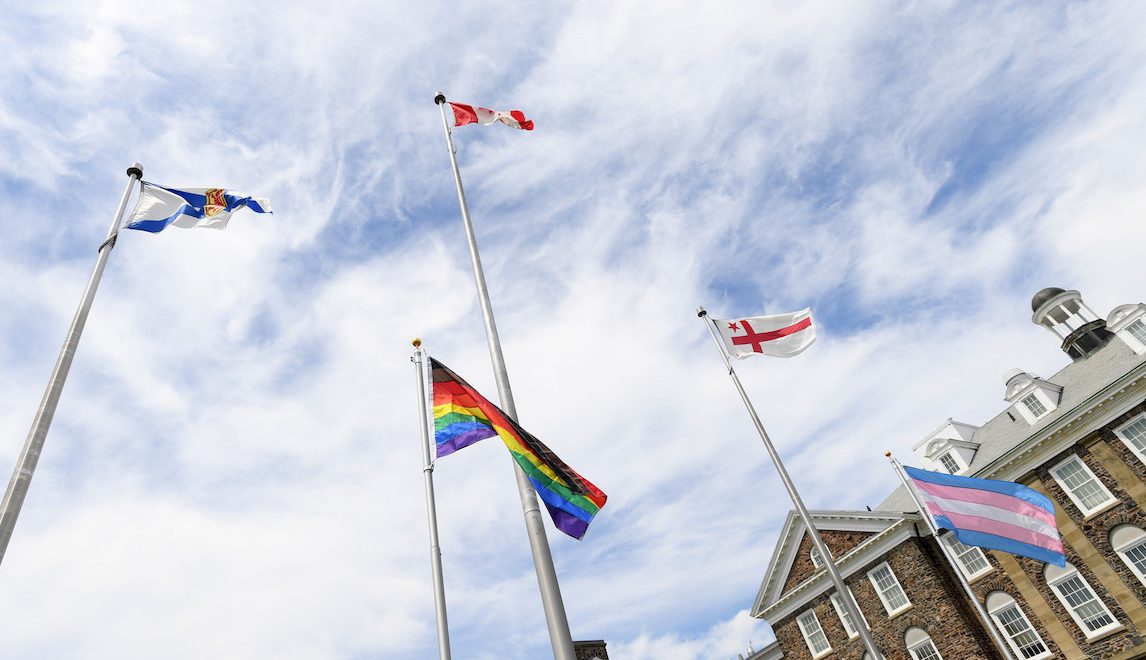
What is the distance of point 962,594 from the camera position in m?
32.3

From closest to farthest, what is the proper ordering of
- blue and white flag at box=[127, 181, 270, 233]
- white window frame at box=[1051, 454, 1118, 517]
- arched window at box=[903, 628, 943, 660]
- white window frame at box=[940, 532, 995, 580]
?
1. blue and white flag at box=[127, 181, 270, 233]
2. white window frame at box=[1051, 454, 1118, 517]
3. white window frame at box=[940, 532, 995, 580]
4. arched window at box=[903, 628, 943, 660]

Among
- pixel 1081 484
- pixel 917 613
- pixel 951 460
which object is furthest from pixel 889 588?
pixel 1081 484

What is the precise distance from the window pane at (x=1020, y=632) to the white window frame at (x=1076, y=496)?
18.3 feet

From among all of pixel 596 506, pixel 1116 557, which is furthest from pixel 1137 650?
pixel 596 506

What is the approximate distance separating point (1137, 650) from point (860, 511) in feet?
43.0

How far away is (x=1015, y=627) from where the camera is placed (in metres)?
29.8

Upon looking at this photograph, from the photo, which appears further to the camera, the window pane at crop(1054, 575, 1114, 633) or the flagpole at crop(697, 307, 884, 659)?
the window pane at crop(1054, 575, 1114, 633)

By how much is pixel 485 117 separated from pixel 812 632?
1397 inches

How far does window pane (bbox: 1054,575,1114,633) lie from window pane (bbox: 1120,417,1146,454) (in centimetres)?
622

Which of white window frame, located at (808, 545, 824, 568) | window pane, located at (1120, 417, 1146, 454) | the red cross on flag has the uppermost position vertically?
the red cross on flag

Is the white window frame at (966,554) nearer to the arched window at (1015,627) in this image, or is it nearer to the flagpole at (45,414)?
the arched window at (1015,627)

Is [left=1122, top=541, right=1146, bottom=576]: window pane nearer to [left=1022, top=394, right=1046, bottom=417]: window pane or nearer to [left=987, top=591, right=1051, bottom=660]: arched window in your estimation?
[left=987, top=591, right=1051, bottom=660]: arched window

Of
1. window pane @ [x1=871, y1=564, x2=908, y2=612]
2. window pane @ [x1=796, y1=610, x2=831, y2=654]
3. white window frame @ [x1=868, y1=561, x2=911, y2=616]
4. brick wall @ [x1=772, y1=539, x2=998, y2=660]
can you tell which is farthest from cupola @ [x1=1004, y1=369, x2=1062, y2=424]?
window pane @ [x1=796, y1=610, x2=831, y2=654]

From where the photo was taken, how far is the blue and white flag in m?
14.5
